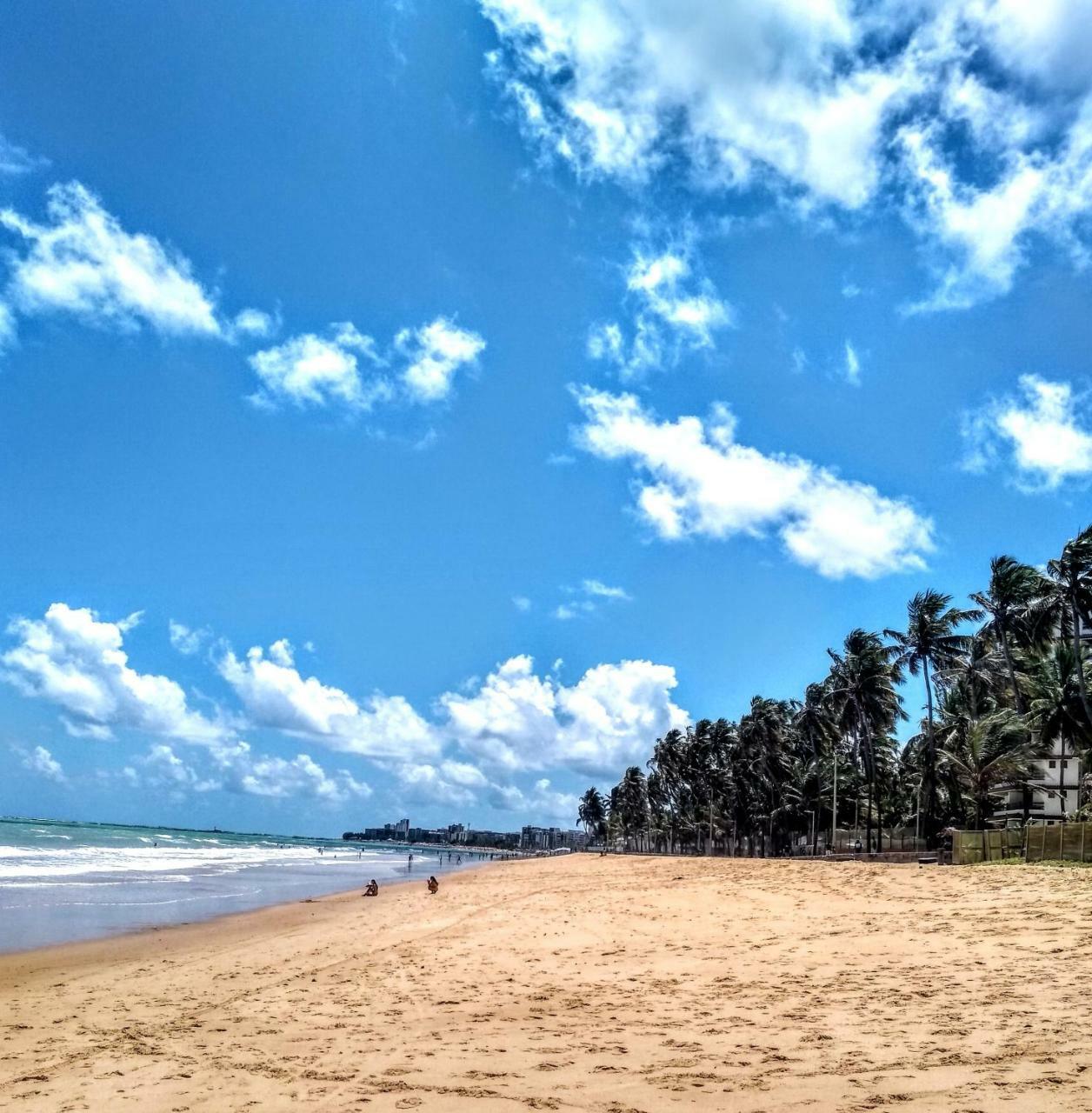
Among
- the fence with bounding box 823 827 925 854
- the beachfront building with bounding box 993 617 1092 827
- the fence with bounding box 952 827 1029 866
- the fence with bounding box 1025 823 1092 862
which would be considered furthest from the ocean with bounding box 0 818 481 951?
the beachfront building with bounding box 993 617 1092 827

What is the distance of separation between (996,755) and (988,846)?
1520 centimetres

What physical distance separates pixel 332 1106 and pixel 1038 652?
6125 centimetres

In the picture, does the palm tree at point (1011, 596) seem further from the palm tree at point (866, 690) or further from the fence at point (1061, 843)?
the fence at point (1061, 843)

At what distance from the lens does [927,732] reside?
61.4 m

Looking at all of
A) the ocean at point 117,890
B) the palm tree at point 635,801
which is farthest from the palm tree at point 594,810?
the ocean at point 117,890

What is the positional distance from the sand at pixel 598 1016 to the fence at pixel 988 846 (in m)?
12.5

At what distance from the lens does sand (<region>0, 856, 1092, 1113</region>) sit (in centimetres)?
773

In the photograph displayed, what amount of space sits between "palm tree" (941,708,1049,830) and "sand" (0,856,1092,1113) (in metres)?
26.5

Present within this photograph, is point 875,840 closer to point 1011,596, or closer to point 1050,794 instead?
point 1050,794

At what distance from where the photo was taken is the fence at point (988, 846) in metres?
32.7

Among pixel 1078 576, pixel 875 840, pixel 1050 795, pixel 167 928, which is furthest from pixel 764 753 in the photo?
pixel 167 928

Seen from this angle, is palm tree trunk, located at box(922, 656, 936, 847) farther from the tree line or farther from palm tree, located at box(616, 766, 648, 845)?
palm tree, located at box(616, 766, 648, 845)

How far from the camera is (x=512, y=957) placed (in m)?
16.2

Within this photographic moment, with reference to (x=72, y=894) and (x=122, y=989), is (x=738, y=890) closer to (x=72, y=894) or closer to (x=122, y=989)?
(x=122, y=989)
